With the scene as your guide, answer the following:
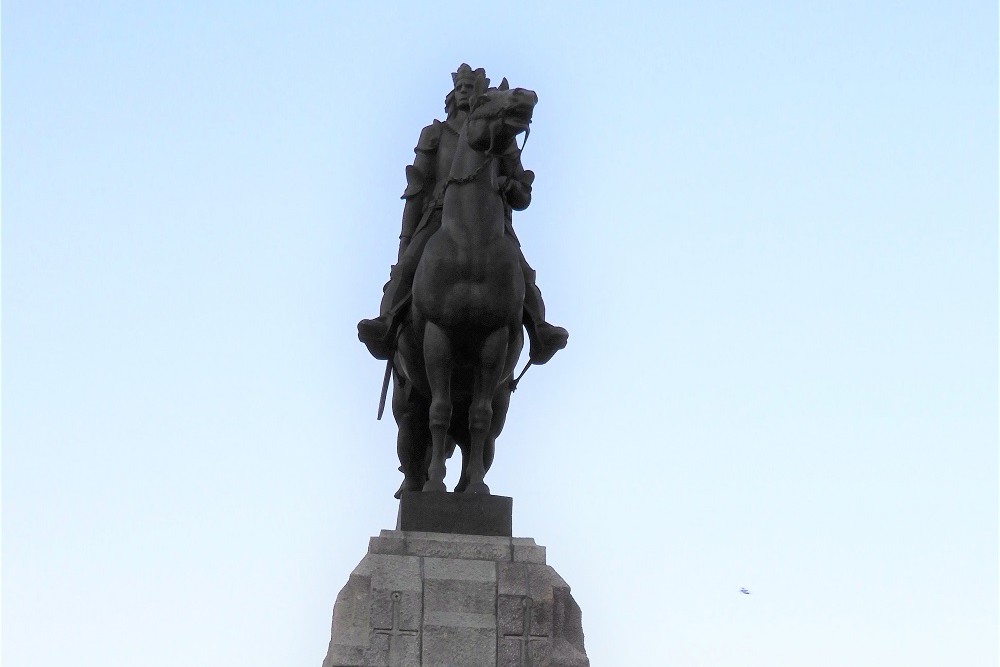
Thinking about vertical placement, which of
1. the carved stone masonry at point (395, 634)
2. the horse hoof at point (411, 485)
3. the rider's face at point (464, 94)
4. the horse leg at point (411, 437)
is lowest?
the carved stone masonry at point (395, 634)

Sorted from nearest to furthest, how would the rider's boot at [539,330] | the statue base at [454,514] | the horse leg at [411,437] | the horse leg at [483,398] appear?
the statue base at [454,514] → the horse leg at [483,398] → the rider's boot at [539,330] → the horse leg at [411,437]

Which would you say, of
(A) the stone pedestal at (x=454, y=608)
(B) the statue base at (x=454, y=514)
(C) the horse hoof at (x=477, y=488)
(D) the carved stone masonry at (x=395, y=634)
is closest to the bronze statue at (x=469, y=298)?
(C) the horse hoof at (x=477, y=488)

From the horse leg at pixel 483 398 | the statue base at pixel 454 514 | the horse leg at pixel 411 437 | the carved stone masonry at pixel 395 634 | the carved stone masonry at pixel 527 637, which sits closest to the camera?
the carved stone masonry at pixel 395 634

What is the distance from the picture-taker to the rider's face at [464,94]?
15.0 m

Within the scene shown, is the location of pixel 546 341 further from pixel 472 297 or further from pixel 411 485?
pixel 411 485

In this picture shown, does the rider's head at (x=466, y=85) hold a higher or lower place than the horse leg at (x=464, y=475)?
higher

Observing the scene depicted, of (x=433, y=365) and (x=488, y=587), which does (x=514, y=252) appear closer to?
(x=433, y=365)

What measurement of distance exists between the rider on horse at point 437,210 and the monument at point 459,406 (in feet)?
0.04

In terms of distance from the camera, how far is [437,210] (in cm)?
1505

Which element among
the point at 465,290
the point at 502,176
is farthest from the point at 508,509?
the point at 502,176

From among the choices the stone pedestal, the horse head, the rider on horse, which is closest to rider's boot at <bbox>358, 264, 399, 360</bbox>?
the rider on horse

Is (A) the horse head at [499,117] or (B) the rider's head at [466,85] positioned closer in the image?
(A) the horse head at [499,117]

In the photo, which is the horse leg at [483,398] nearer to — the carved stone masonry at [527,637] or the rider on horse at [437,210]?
the rider on horse at [437,210]

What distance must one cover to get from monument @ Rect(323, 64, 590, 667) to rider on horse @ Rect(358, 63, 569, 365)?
0.01 meters
